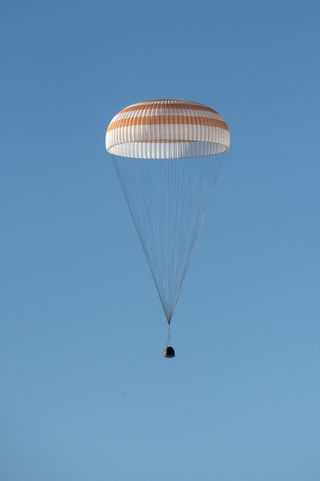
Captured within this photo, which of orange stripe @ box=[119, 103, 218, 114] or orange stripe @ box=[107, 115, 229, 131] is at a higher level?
orange stripe @ box=[119, 103, 218, 114]

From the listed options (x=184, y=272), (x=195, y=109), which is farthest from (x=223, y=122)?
(x=184, y=272)

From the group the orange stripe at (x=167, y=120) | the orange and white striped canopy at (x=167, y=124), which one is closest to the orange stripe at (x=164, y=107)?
the orange and white striped canopy at (x=167, y=124)

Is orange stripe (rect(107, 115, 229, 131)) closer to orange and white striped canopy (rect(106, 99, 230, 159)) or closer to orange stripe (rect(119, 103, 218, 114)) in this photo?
orange and white striped canopy (rect(106, 99, 230, 159))

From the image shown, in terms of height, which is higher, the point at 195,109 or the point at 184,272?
the point at 195,109

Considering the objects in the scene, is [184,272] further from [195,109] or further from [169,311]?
[195,109]

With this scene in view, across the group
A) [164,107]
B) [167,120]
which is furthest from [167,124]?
[164,107]

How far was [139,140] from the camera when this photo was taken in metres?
43.4

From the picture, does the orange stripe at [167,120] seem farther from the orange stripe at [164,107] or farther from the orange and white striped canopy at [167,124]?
the orange stripe at [164,107]

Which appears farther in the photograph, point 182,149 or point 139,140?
point 182,149

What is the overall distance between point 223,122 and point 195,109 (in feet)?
3.71

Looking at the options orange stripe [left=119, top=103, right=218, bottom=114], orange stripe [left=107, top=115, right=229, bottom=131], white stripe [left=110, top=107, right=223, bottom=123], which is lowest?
orange stripe [left=107, top=115, right=229, bottom=131]

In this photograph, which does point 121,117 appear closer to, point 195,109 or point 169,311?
point 195,109

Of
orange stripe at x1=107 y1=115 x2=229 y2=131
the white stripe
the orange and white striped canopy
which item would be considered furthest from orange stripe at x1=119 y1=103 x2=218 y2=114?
orange stripe at x1=107 y1=115 x2=229 y2=131

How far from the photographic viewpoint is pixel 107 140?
147 ft
